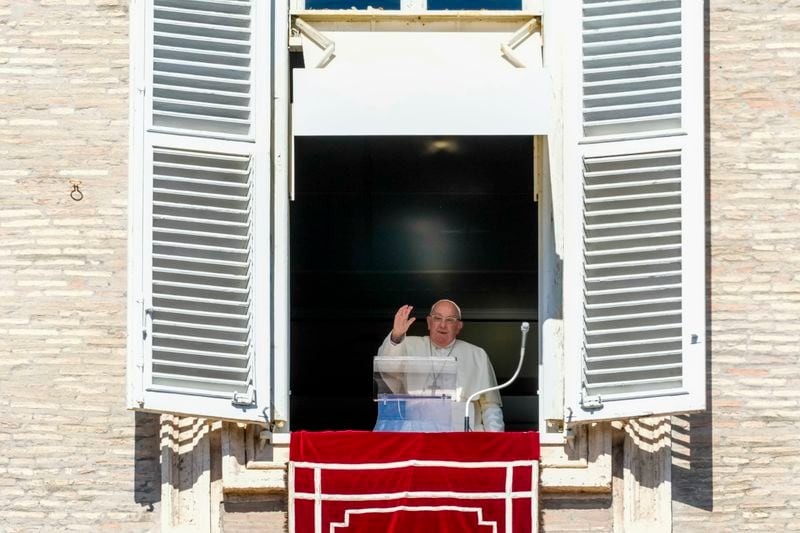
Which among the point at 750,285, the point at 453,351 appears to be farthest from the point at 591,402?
the point at 453,351

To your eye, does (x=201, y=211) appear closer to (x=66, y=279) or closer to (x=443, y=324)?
(x=66, y=279)

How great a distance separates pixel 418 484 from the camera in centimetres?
814

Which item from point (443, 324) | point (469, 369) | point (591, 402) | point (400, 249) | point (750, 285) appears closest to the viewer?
point (591, 402)

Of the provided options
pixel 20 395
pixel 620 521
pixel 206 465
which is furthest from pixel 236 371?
pixel 620 521

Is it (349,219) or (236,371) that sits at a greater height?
(349,219)

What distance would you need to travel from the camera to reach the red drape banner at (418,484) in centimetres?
812

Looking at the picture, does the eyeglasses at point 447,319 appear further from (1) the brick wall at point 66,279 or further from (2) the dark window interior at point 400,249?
(2) the dark window interior at point 400,249

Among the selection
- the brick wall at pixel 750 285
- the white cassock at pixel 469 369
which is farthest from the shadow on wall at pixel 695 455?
the white cassock at pixel 469 369

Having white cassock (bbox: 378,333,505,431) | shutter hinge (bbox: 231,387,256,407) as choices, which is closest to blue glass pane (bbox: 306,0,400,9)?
white cassock (bbox: 378,333,505,431)

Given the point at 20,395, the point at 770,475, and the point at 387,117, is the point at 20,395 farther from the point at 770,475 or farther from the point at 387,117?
the point at 770,475

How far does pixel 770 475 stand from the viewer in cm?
838

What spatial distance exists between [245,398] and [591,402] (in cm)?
146

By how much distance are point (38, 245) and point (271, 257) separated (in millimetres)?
1096

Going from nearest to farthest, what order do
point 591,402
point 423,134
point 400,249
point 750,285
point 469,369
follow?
1. point 591,402
2. point 423,134
3. point 750,285
4. point 469,369
5. point 400,249
